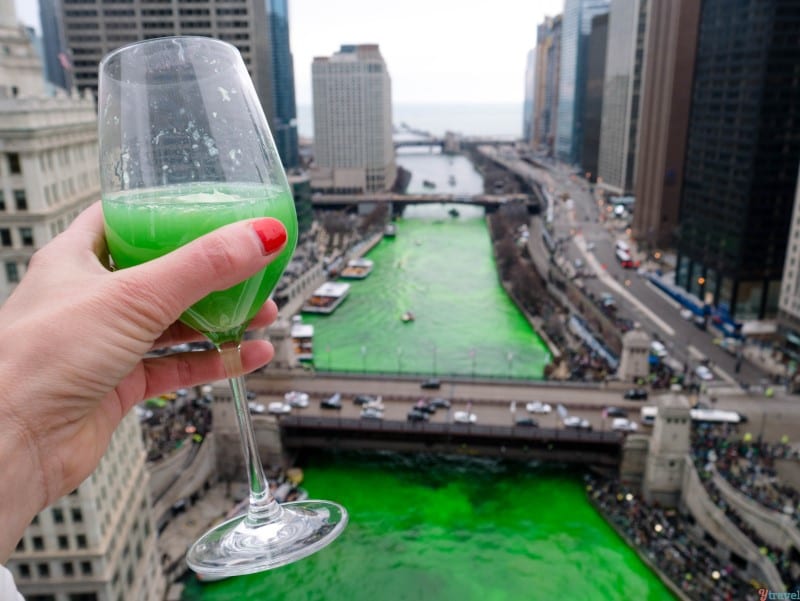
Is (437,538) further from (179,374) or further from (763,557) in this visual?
(179,374)

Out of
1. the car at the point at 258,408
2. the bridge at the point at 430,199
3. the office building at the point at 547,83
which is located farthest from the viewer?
the office building at the point at 547,83

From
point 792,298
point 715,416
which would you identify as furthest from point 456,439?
point 792,298

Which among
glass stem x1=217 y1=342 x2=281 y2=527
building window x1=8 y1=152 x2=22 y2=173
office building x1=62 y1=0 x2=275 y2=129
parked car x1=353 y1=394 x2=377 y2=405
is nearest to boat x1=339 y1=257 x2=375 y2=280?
office building x1=62 y1=0 x2=275 y2=129

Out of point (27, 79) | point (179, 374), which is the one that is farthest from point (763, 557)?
point (27, 79)

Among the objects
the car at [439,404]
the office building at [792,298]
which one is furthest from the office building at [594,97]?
the car at [439,404]

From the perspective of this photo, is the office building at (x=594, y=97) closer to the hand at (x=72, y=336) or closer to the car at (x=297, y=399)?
the car at (x=297, y=399)

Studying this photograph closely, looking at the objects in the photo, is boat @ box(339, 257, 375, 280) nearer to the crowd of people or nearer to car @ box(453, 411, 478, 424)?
car @ box(453, 411, 478, 424)

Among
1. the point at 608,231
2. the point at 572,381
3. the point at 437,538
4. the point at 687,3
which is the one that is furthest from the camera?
the point at 608,231
